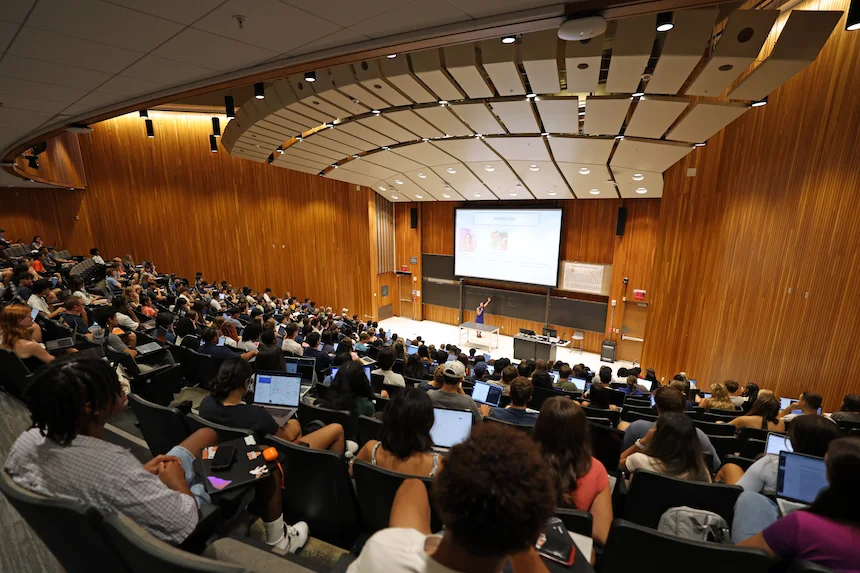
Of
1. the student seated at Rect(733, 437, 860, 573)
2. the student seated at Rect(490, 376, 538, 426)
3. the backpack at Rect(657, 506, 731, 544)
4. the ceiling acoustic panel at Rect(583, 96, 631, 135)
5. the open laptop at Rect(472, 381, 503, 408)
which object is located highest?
A: the ceiling acoustic panel at Rect(583, 96, 631, 135)

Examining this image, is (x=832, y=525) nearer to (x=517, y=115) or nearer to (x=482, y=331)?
(x=517, y=115)

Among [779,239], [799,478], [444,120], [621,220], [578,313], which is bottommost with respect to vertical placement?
[578,313]

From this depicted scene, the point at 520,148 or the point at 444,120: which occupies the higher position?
the point at 444,120

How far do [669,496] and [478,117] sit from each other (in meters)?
5.71

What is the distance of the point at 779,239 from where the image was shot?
689 cm

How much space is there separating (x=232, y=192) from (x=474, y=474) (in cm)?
1712

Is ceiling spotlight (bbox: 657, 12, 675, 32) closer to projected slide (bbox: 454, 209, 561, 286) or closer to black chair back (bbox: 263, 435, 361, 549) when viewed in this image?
black chair back (bbox: 263, 435, 361, 549)

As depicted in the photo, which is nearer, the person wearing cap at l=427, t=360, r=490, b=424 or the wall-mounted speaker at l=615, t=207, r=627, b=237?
the person wearing cap at l=427, t=360, r=490, b=424

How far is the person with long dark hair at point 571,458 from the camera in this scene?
76.0 inches

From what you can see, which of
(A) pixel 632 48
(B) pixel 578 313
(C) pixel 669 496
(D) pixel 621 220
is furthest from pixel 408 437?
(B) pixel 578 313

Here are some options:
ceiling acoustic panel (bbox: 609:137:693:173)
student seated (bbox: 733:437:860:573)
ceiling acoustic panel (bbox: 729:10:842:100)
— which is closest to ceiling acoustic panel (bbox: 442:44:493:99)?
ceiling acoustic panel (bbox: 729:10:842:100)

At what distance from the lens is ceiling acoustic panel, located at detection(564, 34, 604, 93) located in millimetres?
3887

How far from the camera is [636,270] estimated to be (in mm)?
11148

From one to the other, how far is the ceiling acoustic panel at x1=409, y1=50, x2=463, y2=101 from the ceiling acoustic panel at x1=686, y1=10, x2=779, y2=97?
2.87 metres
